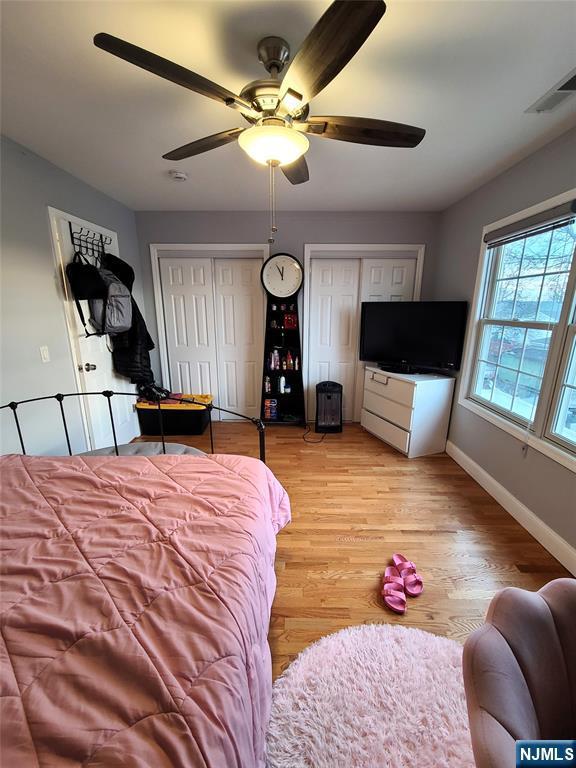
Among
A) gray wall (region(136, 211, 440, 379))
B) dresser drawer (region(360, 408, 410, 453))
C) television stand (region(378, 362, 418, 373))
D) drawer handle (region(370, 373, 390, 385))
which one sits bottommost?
dresser drawer (region(360, 408, 410, 453))

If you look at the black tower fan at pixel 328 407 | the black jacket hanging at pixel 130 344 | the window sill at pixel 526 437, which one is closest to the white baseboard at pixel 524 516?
the window sill at pixel 526 437

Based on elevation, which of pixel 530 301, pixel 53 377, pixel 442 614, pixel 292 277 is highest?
pixel 292 277

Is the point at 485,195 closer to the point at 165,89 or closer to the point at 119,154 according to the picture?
the point at 165,89

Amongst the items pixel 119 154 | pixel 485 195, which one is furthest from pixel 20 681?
pixel 485 195

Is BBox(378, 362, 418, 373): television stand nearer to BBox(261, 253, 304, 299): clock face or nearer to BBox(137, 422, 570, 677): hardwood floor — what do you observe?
BBox(137, 422, 570, 677): hardwood floor

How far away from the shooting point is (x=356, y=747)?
1032 mm

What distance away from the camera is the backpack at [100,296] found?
2362 millimetres

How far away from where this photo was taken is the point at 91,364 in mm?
2619

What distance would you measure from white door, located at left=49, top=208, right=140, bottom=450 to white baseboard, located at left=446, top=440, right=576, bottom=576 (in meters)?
3.32

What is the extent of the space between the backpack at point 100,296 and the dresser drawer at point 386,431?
8.68 ft

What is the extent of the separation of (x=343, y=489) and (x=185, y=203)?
3.12 m

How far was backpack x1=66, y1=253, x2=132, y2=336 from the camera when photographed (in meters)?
2.36

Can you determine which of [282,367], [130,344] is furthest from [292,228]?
[130,344]

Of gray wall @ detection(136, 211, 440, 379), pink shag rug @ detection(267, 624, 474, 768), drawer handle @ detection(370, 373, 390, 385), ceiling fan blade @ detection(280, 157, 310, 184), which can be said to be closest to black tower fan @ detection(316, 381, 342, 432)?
drawer handle @ detection(370, 373, 390, 385)
